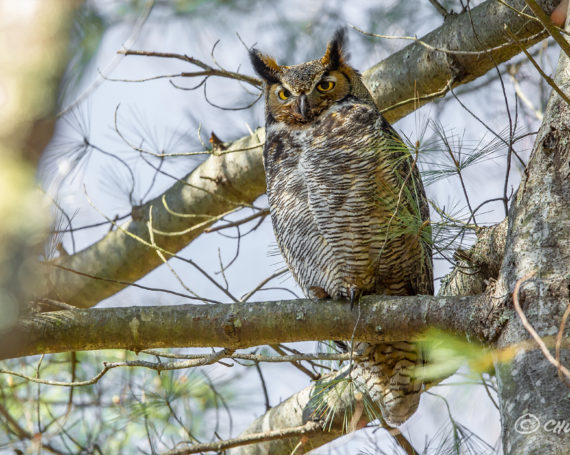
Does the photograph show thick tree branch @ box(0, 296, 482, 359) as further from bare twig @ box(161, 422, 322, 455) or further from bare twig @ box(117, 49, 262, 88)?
bare twig @ box(117, 49, 262, 88)

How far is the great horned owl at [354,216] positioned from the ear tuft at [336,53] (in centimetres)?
26

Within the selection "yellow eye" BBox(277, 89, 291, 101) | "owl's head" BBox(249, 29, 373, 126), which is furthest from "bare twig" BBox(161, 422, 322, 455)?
"yellow eye" BBox(277, 89, 291, 101)

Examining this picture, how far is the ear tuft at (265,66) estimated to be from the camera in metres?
3.14

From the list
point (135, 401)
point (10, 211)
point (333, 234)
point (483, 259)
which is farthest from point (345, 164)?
point (10, 211)

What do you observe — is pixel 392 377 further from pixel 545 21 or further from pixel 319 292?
pixel 545 21

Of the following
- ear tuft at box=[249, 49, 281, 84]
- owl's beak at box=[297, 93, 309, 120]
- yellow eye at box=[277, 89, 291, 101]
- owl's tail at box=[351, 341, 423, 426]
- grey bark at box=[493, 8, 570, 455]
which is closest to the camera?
grey bark at box=[493, 8, 570, 455]

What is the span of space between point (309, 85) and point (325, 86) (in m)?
0.08

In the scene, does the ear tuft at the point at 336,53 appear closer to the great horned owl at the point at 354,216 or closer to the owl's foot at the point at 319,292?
the great horned owl at the point at 354,216

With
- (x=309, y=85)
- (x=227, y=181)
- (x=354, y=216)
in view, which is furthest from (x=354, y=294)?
(x=227, y=181)

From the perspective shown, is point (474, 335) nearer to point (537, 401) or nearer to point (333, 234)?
point (537, 401)

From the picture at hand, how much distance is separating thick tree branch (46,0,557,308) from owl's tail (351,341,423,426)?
1023mm

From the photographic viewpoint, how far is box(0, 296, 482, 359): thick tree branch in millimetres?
1988

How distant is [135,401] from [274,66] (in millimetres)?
1718

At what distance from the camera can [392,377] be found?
2.62 meters
